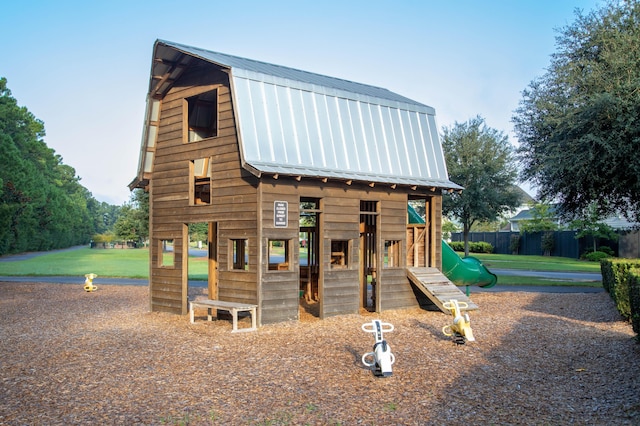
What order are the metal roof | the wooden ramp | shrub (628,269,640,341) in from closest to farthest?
1. shrub (628,269,640,341)
2. the metal roof
3. the wooden ramp

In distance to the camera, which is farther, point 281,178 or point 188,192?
point 188,192

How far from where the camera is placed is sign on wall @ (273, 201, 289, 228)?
14.7m

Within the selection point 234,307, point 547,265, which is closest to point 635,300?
point 234,307

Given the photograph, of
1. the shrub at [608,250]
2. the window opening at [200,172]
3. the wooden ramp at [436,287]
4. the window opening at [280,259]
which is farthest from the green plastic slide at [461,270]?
the shrub at [608,250]

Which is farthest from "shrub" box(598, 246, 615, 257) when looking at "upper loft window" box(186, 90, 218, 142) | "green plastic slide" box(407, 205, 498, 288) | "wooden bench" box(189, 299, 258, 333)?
"wooden bench" box(189, 299, 258, 333)

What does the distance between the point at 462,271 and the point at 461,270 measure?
5 centimetres

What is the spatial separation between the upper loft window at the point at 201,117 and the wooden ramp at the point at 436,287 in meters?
7.16

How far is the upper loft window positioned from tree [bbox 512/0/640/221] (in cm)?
1074

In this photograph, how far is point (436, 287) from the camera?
17.2m

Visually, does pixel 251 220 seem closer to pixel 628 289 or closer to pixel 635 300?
pixel 635 300

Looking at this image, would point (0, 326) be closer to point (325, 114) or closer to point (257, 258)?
point (257, 258)

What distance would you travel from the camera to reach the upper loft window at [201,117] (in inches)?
709

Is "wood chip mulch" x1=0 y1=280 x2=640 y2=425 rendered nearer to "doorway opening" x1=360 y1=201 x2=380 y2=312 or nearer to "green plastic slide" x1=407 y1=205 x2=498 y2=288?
"doorway opening" x1=360 y1=201 x2=380 y2=312

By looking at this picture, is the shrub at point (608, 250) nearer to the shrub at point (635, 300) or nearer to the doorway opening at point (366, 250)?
the doorway opening at point (366, 250)
